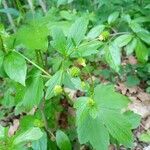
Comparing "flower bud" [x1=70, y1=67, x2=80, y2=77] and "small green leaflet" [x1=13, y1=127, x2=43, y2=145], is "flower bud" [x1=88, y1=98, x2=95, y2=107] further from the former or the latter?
"small green leaflet" [x1=13, y1=127, x2=43, y2=145]

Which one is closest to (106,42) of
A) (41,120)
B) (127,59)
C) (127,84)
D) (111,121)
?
(111,121)

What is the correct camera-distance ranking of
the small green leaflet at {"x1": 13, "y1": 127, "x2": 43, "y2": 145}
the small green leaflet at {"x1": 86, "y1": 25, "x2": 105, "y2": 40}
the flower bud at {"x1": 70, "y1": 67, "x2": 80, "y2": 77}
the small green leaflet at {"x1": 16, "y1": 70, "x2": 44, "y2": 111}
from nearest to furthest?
the small green leaflet at {"x1": 13, "y1": 127, "x2": 43, "y2": 145} < the flower bud at {"x1": 70, "y1": 67, "x2": 80, "y2": 77} < the small green leaflet at {"x1": 16, "y1": 70, "x2": 44, "y2": 111} < the small green leaflet at {"x1": 86, "y1": 25, "x2": 105, "y2": 40}

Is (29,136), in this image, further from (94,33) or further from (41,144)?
(94,33)

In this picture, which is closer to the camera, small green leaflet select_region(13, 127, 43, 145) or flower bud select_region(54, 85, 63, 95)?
small green leaflet select_region(13, 127, 43, 145)

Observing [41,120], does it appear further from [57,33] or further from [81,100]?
[57,33]

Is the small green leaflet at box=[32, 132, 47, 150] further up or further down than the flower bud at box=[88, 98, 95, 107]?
further down

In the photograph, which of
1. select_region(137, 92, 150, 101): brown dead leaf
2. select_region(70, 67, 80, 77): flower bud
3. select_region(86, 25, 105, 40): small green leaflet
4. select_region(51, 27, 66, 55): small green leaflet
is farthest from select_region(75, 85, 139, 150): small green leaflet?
select_region(137, 92, 150, 101): brown dead leaf

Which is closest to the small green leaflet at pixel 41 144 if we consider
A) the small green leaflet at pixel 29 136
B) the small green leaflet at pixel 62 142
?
the small green leaflet at pixel 62 142

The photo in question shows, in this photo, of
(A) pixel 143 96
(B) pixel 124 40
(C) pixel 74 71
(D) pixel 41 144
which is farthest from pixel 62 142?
(A) pixel 143 96
